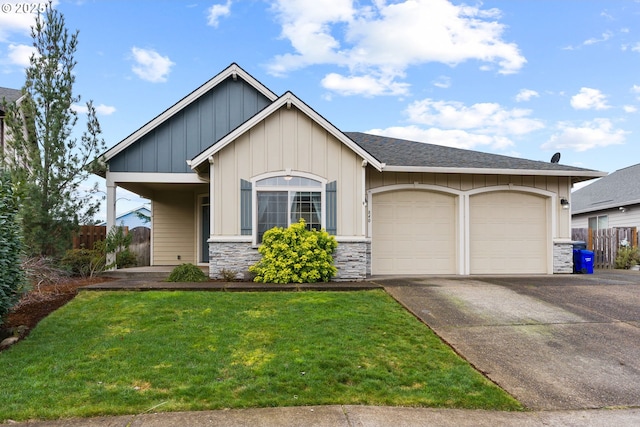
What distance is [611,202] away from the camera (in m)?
17.6

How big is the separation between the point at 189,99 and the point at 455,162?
8.19 meters

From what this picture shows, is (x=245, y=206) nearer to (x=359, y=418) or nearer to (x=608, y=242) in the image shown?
(x=359, y=418)

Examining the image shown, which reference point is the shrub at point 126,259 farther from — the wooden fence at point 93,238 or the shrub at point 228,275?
the shrub at point 228,275

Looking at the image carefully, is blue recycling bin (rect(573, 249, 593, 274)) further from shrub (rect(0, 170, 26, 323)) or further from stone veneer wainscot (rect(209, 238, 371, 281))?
shrub (rect(0, 170, 26, 323))

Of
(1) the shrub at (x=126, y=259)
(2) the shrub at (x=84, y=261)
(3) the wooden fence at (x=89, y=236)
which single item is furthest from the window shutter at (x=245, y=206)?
(1) the shrub at (x=126, y=259)

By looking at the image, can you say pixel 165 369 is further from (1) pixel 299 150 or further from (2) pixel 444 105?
(2) pixel 444 105

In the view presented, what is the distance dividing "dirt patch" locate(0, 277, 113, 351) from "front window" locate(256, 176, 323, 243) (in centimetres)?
419

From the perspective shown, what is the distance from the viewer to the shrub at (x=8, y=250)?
482 centimetres

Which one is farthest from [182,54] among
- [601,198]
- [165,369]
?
[601,198]

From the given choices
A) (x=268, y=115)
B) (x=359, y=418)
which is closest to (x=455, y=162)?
(x=268, y=115)

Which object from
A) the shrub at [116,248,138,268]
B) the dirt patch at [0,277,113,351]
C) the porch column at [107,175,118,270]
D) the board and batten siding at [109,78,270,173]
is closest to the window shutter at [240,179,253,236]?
the board and batten siding at [109,78,270,173]

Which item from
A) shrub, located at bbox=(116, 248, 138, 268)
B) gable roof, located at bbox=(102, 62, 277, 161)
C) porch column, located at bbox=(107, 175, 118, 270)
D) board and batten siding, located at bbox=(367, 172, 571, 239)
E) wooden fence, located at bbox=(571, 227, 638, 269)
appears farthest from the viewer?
wooden fence, located at bbox=(571, 227, 638, 269)

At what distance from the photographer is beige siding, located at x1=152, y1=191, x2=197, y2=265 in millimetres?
13961

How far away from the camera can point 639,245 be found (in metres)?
14.8
